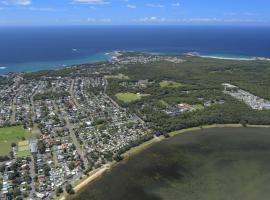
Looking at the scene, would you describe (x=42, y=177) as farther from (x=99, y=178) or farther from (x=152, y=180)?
(x=152, y=180)

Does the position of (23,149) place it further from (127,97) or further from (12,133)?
(127,97)

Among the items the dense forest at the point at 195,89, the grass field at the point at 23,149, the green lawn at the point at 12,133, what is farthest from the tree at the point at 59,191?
the dense forest at the point at 195,89

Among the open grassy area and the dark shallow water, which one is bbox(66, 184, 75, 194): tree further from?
the open grassy area

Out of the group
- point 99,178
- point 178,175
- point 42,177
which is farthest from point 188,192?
point 42,177

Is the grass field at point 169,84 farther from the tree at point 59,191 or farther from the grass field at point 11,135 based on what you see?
the tree at point 59,191

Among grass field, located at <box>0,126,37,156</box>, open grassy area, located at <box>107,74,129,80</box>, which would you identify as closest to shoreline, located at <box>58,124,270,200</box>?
grass field, located at <box>0,126,37,156</box>
